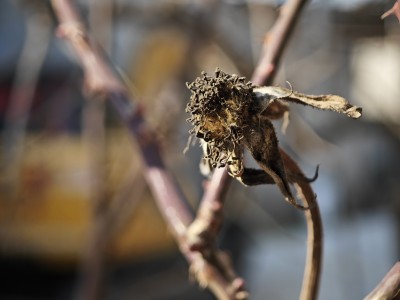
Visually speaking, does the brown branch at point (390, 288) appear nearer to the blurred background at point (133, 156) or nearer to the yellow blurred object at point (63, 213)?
the blurred background at point (133, 156)

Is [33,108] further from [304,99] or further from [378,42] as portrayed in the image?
[304,99]

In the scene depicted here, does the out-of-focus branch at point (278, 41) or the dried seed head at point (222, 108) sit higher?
the out-of-focus branch at point (278, 41)

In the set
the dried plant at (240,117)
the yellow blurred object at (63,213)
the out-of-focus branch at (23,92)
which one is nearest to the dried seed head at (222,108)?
the dried plant at (240,117)

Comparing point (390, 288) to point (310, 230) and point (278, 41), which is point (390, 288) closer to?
point (310, 230)

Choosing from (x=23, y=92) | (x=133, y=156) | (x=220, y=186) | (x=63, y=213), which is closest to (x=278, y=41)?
(x=220, y=186)

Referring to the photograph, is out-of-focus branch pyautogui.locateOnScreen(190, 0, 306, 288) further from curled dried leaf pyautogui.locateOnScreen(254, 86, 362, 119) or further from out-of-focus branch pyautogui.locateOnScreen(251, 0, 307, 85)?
curled dried leaf pyautogui.locateOnScreen(254, 86, 362, 119)

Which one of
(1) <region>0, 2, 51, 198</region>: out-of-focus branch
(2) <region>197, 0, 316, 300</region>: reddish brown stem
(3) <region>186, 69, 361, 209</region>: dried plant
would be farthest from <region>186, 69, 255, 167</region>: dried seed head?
(1) <region>0, 2, 51, 198</region>: out-of-focus branch
